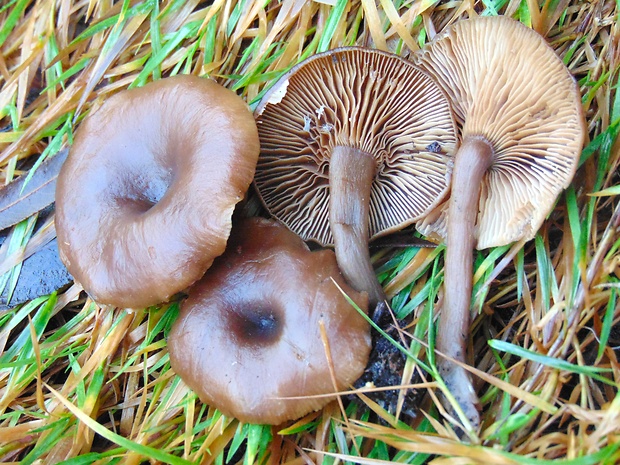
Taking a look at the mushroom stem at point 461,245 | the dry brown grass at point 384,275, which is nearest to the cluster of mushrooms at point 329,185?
the mushroom stem at point 461,245

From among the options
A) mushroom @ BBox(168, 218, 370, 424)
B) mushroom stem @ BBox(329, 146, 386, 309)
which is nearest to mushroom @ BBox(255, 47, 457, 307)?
mushroom stem @ BBox(329, 146, 386, 309)

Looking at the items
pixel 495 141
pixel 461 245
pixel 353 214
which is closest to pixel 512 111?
pixel 495 141

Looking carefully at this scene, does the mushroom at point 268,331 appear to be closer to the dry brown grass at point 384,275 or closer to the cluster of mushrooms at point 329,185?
the cluster of mushrooms at point 329,185

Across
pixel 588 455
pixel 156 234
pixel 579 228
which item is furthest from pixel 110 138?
pixel 588 455

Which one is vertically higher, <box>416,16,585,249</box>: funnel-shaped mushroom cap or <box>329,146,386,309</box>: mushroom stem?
<box>416,16,585,249</box>: funnel-shaped mushroom cap

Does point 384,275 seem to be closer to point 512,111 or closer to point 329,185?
point 329,185

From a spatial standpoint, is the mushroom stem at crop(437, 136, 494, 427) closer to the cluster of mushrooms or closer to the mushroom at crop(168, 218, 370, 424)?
the cluster of mushrooms
